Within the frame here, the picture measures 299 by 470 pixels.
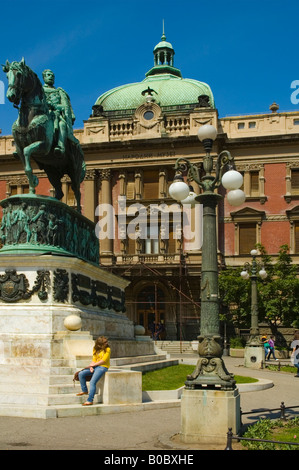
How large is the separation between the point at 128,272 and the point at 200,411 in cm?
3778

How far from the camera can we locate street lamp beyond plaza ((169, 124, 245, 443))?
30.9ft

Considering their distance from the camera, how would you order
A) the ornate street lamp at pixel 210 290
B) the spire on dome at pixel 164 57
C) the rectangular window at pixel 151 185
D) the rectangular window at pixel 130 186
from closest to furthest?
1. the ornate street lamp at pixel 210 290
2. the rectangular window at pixel 151 185
3. the rectangular window at pixel 130 186
4. the spire on dome at pixel 164 57

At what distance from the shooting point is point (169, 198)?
159ft

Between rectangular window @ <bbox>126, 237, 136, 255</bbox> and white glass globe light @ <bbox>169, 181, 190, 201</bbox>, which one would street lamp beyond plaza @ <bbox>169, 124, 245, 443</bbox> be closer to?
white glass globe light @ <bbox>169, 181, 190, 201</bbox>

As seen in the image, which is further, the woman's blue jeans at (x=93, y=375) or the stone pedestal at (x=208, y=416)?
the woman's blue jeans at (x=93, y=375)

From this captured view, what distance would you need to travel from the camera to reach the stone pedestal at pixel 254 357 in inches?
1105

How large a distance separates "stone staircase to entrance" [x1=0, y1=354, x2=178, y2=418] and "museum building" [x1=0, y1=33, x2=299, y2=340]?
3191cm

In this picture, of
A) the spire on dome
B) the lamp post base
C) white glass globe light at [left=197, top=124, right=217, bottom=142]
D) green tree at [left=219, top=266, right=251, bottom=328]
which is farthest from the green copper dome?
the lamp post base

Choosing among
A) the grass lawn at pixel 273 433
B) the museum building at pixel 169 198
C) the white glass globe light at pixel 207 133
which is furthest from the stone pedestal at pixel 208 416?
the museum building at pixel 169 198

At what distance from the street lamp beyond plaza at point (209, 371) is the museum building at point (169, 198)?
34405 millimetres

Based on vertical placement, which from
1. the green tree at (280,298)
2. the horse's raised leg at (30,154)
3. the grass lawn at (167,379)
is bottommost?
the grass lawn at (167,379)

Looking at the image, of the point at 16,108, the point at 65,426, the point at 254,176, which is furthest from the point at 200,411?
the point at 254,176

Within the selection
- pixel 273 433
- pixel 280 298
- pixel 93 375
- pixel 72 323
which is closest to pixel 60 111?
pixel 72 323

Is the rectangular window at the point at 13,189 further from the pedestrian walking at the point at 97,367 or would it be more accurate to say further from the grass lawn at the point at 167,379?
the pedestrian walking at the point at 97,367
